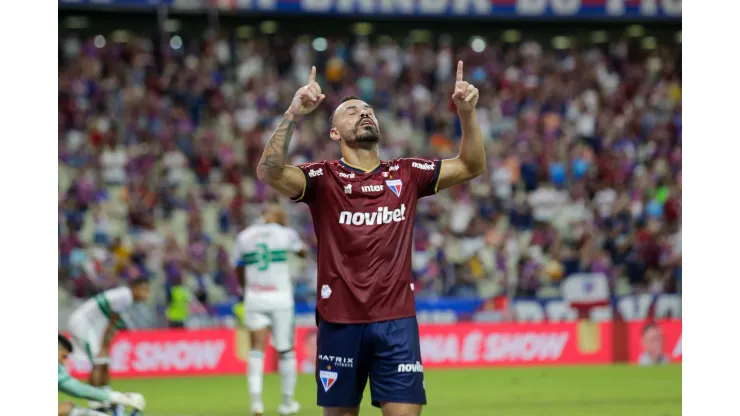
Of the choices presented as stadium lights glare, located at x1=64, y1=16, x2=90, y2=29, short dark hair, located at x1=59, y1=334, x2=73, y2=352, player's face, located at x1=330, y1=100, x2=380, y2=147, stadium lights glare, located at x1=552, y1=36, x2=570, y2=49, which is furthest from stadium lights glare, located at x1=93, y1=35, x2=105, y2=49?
player's face, located at x1=330, y1=100, x2=380, y2=147

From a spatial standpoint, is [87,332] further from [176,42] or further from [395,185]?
[176,42]

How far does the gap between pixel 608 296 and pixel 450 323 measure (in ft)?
11.7

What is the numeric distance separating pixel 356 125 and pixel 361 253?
0.79 meters

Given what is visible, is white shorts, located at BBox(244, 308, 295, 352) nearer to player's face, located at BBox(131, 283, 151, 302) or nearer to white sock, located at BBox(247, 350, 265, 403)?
white sock, located at BBox(247, 350, 265, 403)

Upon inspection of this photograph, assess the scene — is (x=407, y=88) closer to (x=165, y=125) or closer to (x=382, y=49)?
(x=382, y=49)

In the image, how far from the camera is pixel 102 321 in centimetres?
1155

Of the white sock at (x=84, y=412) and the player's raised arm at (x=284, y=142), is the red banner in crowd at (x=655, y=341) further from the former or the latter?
the player's raised arm at (x=284, y=142)

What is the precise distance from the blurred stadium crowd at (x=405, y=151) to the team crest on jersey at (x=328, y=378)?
42.7ft

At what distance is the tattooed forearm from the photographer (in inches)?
235

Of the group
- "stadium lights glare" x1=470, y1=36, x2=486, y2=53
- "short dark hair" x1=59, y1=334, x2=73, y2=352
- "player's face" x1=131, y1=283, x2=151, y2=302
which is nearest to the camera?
"short dark hair" x1=59, y1=334, x2=73, y2=352

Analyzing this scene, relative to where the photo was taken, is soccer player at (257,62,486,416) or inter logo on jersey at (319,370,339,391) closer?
soccer player at (257,62,486,416)

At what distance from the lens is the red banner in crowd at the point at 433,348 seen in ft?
56.4

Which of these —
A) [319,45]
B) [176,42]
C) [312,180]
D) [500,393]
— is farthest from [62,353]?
[319,45]

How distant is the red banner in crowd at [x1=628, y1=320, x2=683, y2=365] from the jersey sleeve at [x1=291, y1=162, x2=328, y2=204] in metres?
12.9
